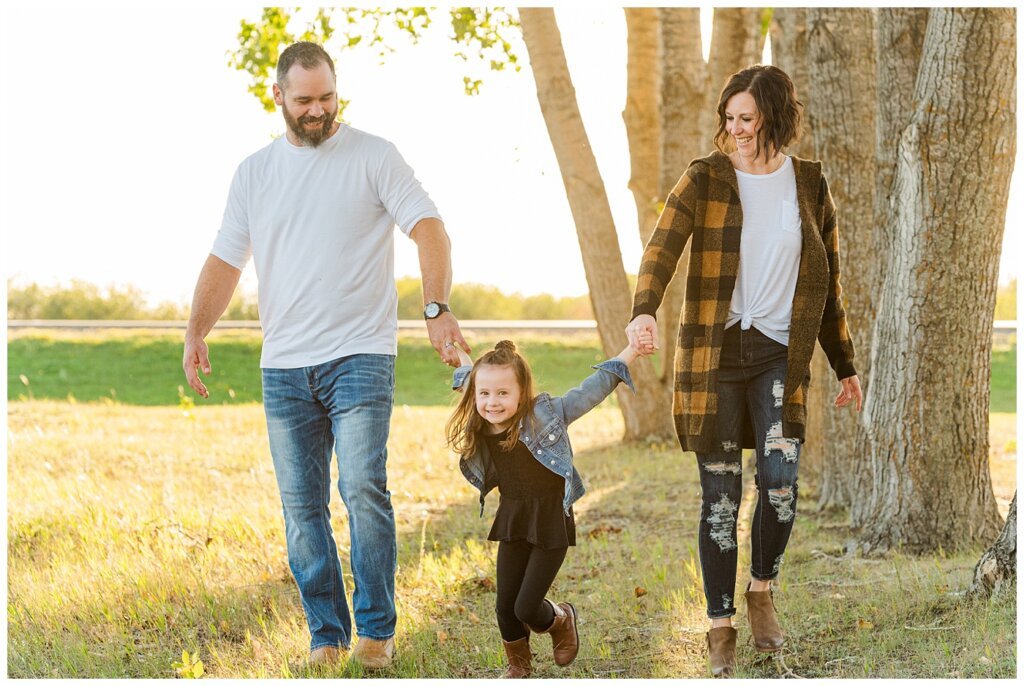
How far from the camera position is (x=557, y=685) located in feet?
13.1

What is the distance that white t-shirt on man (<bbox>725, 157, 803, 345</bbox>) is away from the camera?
399 centimetres

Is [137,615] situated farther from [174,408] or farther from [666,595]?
[174,408]

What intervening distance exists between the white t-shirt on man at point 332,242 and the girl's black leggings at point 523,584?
895mm

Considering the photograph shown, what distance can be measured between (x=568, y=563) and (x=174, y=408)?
920 centimetres

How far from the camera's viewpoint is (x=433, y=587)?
5559 mm

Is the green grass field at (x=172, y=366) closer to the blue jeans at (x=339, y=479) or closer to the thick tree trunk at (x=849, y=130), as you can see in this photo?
the thick tree trunk at (x=849, y=130)

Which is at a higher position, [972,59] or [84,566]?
[972,59]

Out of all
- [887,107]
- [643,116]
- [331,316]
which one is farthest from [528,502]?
[643,116]

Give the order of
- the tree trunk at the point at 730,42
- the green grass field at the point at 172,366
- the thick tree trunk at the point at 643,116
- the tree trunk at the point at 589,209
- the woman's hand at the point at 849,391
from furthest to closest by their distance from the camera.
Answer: the green grass field at the point at 172,366 → the thick tree trunk at the point at 643,116 → the tree trunk at the point at 730,42 → the tree trunk at the point at 589,209 → the woman's hand at the point at 849,391

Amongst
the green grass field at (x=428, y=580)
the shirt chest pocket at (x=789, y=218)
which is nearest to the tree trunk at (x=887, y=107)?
the green grass field at (x=428, y=580)

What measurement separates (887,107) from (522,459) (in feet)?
11.5

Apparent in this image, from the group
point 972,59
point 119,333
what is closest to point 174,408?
point 119,333

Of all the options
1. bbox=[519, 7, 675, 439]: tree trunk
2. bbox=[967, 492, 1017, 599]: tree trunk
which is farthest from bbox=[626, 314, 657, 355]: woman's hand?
bbox=[519, 7, 675, 439]: tree trunk

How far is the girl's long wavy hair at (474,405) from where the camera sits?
390cm
